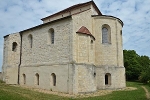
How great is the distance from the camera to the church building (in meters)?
17.4

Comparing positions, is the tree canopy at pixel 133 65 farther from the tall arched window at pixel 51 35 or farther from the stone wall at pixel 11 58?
the stone wall at pixel 11 58

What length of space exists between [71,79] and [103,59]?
6729mm

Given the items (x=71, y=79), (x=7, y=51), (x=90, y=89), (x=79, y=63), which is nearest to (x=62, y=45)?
(x=79, y=63)

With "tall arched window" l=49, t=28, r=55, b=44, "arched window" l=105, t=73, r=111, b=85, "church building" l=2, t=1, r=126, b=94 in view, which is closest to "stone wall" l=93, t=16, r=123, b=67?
"church building" l=2, t=1, r=126, b=94

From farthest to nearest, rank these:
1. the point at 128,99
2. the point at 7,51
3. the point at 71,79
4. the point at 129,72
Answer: the point at 129,72 < the point at 7,51 < the point at 71,79 < the point at 128,99

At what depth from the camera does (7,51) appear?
22906 mm

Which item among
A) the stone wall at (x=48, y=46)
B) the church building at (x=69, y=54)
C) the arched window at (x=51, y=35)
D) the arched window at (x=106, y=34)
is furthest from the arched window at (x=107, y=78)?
the arched window at (x=51, y=35)

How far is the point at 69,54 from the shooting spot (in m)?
17.3

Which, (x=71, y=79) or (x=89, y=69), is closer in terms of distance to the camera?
(x=71, y=79)

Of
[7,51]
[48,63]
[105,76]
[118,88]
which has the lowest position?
[118,88]

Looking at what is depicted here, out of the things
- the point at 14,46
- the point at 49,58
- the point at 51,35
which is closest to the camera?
the point at 49,58

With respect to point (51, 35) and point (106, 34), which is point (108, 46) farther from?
point (51, 35)

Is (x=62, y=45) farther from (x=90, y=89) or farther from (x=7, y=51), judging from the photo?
(x=7, y=51)

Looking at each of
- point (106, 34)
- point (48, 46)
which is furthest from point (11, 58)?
point (106, 34)
